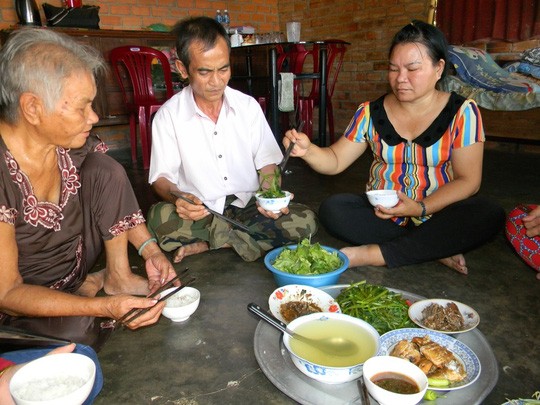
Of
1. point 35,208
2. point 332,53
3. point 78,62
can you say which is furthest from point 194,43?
point 332,53

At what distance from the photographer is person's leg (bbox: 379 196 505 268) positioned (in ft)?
6.73

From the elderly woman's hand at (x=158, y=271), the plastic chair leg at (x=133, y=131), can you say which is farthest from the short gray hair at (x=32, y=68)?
the plastic chair leg at (x=133, y=131)

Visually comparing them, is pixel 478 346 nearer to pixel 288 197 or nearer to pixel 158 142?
pixel 288 197

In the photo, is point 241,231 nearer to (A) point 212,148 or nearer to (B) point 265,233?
(B) point 265,233

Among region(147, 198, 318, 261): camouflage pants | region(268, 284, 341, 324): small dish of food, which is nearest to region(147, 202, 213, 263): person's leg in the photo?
region(147, 198, 318, 261): camouflage pants

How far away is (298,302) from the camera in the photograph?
5.30 feet

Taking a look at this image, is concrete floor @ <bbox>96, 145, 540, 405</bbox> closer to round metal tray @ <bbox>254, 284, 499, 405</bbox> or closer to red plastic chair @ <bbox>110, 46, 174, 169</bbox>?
round metal tray @ <bbox>254, 284, 499, 405</bbox>

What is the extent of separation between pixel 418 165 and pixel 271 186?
75 cm

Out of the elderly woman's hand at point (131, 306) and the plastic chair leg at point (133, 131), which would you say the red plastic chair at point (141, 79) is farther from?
the elderly woman's hand at point (131, 306)

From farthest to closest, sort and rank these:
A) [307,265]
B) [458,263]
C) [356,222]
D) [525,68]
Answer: [525,68], [356,222], [458,263], [307,265]

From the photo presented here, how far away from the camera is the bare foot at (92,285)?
1.95 metres

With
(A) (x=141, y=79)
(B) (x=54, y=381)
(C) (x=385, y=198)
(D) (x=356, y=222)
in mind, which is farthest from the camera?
(A) (x=141, y=79)

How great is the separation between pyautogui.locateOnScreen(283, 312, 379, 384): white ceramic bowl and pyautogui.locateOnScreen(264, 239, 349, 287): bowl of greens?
0.36 m

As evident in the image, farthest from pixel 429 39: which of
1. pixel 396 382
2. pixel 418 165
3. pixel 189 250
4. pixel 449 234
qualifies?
pixel 189 250
